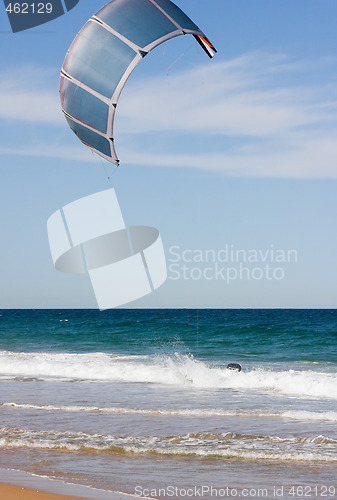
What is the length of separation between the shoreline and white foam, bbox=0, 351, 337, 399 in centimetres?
855

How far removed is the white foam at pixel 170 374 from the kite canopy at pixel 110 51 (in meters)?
7.88

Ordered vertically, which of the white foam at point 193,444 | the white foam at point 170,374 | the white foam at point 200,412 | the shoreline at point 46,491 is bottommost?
the white foam at point 170,374

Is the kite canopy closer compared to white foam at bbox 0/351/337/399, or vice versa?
the kite canopy

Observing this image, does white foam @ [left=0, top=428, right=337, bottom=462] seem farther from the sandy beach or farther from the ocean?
the sandy beach

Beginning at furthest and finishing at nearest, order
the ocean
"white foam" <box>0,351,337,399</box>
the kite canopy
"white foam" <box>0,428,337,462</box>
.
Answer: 1. "white foam" <box>0,351,337,399</box>
2. the kite canopy
3. "white foam" <box>0,428,337,462</box>
4. the ocean

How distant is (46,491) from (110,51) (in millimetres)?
6472

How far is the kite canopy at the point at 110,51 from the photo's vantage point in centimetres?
969

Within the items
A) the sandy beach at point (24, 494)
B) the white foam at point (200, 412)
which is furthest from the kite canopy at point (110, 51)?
the sandy beach at point (24, 494)

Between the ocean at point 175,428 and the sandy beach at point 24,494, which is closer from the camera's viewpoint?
the sandy beach at point 24,494

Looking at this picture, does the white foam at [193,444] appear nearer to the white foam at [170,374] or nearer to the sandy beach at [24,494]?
the sandy beach at [24,494]

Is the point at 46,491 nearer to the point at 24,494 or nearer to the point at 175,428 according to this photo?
the point at 24,494

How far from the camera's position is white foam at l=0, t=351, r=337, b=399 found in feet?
50.8

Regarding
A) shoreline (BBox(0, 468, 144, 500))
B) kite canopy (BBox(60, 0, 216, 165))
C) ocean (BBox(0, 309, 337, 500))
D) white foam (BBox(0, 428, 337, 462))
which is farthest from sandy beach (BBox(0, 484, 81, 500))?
kite canopy (BBox(60, 0, 216, 165))

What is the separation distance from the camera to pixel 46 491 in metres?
6.30
